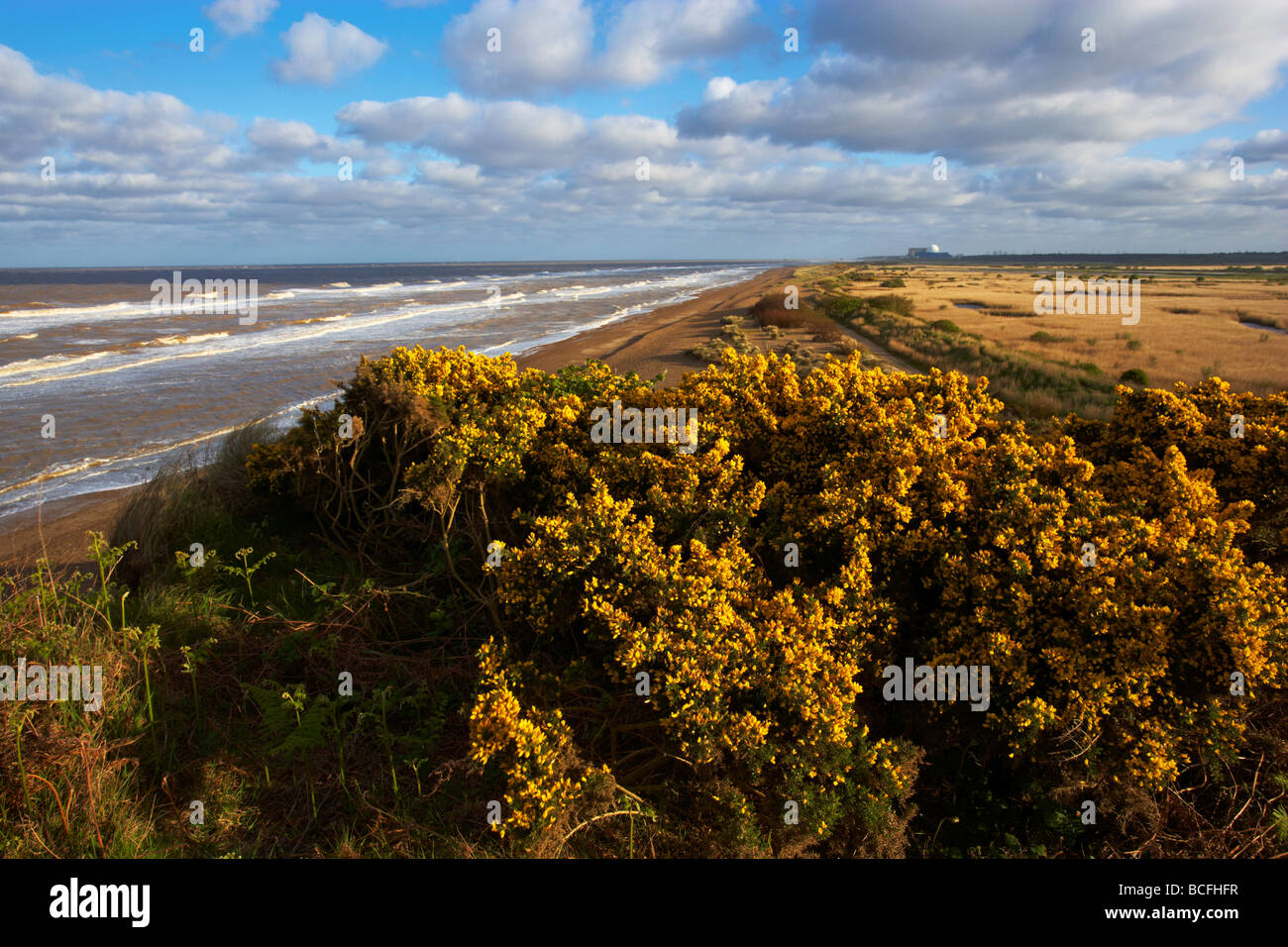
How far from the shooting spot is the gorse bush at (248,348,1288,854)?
3.61 m

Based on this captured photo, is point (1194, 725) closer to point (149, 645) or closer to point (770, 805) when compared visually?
point (770, 805)

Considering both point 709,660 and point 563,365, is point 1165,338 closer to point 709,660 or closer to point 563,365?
point 563,365

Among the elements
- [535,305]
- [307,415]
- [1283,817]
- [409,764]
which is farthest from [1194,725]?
[535,305]

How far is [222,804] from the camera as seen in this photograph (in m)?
3.66

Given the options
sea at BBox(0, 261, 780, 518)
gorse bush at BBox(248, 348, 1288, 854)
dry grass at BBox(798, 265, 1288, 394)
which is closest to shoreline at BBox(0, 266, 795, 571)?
sea at BBox(0, 261, 780, 518)

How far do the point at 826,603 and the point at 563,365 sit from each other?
16.2 m

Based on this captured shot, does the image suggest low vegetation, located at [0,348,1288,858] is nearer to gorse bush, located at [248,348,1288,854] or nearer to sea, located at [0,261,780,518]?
gorse bush, located at [248,348,1288,854]

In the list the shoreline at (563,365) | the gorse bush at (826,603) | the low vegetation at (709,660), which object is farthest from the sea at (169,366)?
the gorse bush at (826,603)

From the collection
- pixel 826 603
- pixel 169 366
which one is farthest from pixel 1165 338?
pixel 169 366

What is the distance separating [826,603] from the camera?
13.7ft

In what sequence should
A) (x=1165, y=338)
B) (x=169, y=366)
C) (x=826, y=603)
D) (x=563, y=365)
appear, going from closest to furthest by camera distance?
(x=826, y=603)
(x=563, y=365)
(x=169, y=366)
(x=1165, y=338)

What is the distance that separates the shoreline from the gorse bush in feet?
10.4

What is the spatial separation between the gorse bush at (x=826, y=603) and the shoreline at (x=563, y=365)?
10.4ft

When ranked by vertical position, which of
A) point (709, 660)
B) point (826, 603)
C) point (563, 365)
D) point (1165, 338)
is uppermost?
point (1165, 338)
